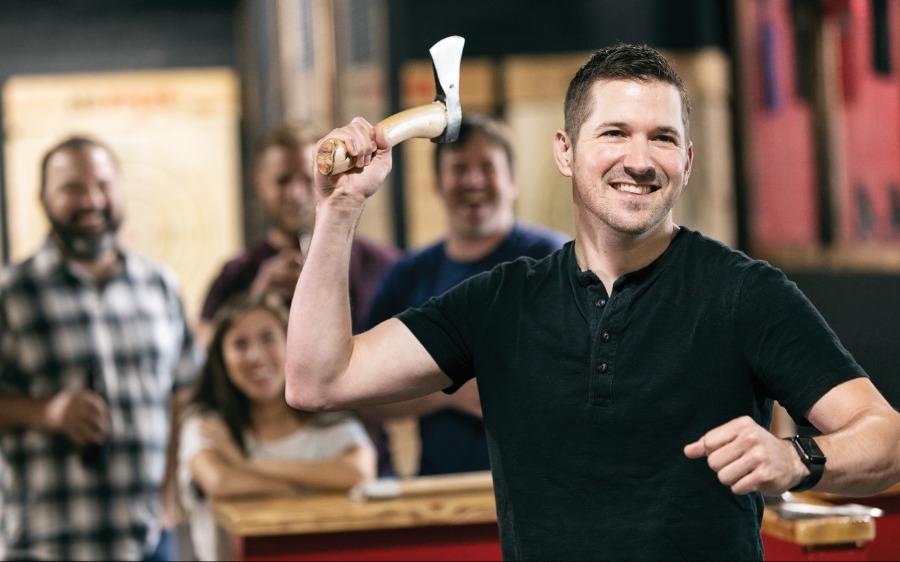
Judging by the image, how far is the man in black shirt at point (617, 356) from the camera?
1615 mm

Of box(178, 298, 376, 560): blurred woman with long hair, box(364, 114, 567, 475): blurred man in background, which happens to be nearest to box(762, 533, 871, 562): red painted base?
box(364, 114, 567, 475): blurred man in background

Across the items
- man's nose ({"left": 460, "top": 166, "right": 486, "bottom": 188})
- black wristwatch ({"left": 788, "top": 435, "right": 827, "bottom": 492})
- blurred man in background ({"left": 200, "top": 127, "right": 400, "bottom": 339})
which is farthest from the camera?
blurred man in background ({"left": 200, "top": 127, "right": 400, "bottom": 339})

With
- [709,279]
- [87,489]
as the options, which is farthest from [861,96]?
[709,279]

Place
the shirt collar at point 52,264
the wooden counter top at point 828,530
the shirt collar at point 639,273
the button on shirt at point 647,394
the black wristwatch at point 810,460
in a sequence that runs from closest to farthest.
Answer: the black wristwatch at point 810,460
the button on shirt at point 647,394
the shirt collar at point 639,273
the wooden counter top at point 828,530
the shirt collar at point 52,264

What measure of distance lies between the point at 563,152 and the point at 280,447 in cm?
200

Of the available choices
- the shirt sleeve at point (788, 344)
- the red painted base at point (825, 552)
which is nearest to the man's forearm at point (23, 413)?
the red painted base at point (825, 552)

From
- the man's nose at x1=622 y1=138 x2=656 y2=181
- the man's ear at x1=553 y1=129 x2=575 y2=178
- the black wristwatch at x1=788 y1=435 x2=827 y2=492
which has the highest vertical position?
the man's ear at x1=553 y1=129 x2=575 y2=178

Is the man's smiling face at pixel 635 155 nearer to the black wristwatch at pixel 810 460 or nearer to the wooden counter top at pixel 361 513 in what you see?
the black wristwatch at pixel 810 460

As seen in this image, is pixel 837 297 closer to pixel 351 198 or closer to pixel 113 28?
pixel 351 198

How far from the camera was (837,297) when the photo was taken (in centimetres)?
511

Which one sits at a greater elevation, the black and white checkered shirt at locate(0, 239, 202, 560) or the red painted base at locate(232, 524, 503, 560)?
the black and white checkered shirt at locate(0, 239, 202, 560)

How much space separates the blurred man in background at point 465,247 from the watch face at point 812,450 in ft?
6.37

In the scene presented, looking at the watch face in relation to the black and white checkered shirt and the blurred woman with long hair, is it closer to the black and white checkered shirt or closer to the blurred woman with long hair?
the blurred woman with long hair

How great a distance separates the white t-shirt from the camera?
11.9ft
